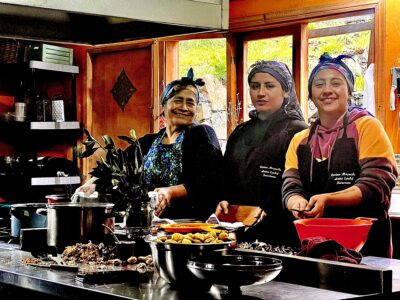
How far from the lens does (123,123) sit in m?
7.10

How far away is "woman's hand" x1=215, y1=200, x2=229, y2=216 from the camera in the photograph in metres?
→ 5.82

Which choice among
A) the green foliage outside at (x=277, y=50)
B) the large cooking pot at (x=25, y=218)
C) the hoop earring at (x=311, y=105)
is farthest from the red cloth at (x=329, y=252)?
the hoop earring at (x=311, y=105)

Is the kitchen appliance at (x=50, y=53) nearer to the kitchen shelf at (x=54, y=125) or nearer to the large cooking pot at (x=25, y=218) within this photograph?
the kitchen shelf at (x=54, y=125)

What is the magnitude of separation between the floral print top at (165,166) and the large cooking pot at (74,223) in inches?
101

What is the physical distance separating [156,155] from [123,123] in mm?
973

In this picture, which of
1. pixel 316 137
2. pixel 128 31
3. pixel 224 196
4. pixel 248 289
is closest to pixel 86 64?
pixel 224 196

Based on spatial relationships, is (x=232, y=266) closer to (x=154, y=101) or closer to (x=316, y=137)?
(x=316, y=137)

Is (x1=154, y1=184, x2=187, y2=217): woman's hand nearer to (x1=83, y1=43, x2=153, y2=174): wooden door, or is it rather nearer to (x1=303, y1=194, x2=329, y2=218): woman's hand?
(x1=83, y1=43, x2=153, y2=174): wooden door

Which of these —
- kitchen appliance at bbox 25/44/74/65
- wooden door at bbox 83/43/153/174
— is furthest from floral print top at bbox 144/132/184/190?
kitchen appliance at bbox 25/44/74/65

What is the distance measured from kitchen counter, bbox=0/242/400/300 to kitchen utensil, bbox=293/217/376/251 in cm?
79

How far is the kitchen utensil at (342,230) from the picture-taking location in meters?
4.13

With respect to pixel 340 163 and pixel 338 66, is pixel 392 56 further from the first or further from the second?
pixel 340 163

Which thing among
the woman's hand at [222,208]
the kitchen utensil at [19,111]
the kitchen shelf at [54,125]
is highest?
the kitchen utensil at [19,111]

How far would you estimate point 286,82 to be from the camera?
5.51m
